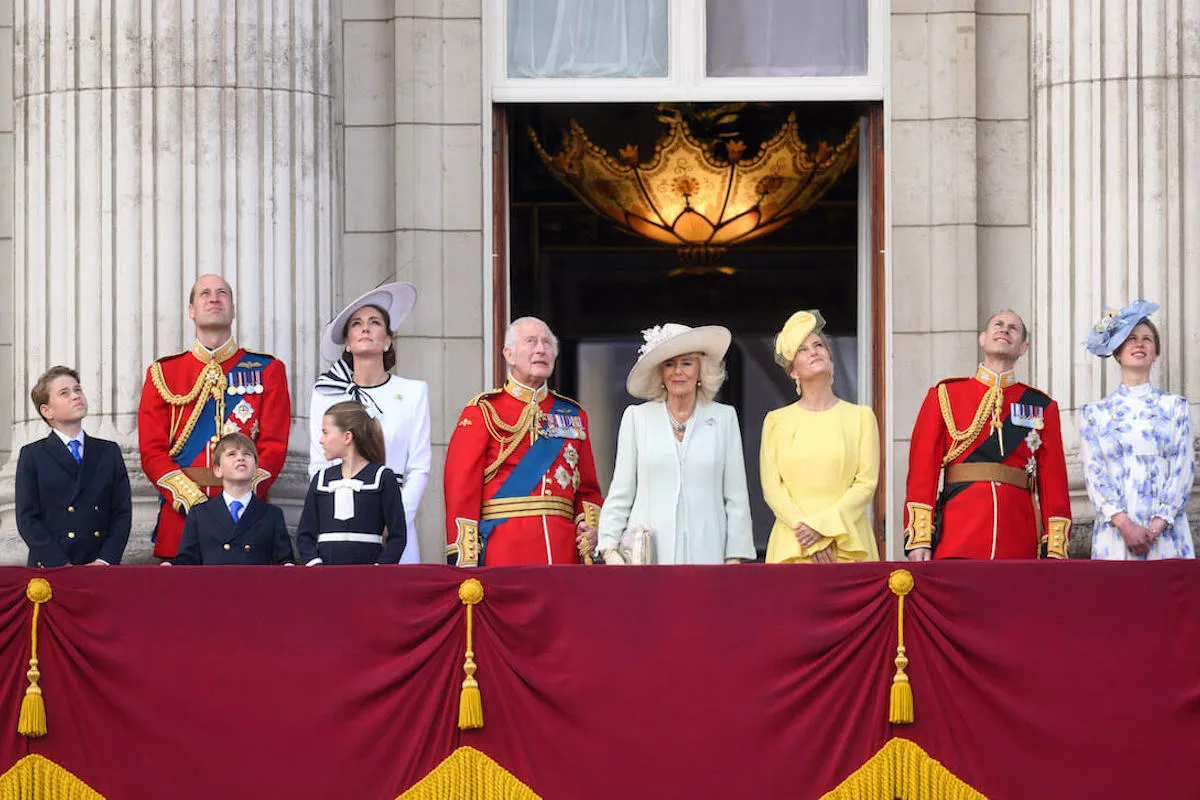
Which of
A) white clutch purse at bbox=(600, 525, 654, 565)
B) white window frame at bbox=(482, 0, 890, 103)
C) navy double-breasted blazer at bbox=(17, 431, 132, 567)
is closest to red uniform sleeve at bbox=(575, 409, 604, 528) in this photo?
white clutch purse at bbox=(600, 525, 654, 565)

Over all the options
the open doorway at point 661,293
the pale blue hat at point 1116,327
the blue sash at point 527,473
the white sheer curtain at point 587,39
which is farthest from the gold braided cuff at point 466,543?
the open doorway at point 661,293

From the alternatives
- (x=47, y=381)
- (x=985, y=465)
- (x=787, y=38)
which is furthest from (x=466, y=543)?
(x=787, y=38)

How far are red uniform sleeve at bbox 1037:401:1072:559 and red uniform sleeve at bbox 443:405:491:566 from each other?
2.59 meters

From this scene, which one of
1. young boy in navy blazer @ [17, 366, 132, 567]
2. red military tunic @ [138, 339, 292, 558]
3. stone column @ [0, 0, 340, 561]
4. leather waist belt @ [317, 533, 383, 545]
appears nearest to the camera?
leather waist belt @ [317, 533, 383, 545]

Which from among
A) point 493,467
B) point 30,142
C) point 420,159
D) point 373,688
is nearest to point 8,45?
point 30,142

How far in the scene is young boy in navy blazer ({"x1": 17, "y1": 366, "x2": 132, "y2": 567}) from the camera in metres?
11.7

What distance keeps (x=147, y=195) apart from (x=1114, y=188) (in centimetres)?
510

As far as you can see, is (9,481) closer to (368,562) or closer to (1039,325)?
(368,562)

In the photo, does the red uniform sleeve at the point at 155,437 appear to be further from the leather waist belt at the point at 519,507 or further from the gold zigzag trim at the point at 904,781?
the gold zigzag trim at the point at 904,781

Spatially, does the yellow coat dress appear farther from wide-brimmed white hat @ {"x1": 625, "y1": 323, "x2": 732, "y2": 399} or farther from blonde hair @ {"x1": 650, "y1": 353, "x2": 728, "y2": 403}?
wide-brimmed white hat @ {"x1": 625, "y1": 323, "x2": 732, "y2": 399}

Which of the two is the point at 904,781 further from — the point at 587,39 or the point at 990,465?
the point at 587,39

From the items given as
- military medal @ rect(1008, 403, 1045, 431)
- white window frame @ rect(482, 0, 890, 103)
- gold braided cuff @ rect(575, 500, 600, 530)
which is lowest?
gold braided cuff @ rect(575, 500, 600, 530)

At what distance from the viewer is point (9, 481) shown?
543 inches

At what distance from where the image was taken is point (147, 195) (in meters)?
13.6
